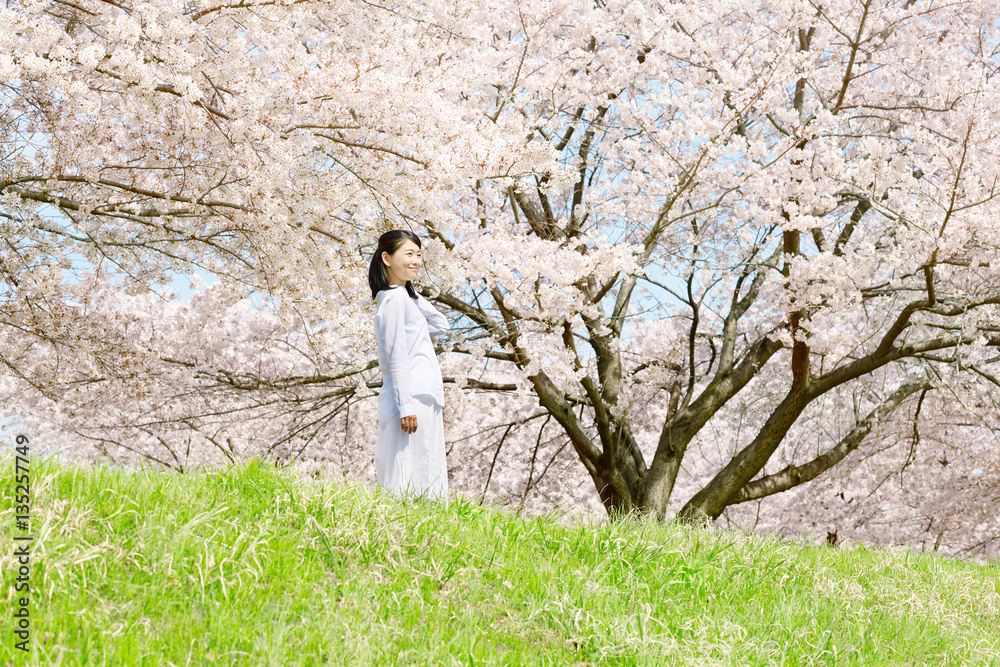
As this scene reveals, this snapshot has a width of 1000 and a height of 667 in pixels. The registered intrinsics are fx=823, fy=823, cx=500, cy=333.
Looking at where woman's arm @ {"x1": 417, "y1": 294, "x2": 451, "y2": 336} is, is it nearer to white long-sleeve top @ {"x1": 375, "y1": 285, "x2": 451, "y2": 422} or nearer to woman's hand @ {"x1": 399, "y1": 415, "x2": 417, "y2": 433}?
white long-sleeve top @ {"x1": 375, "y1": 285, "x2": 451, "y2": 422}

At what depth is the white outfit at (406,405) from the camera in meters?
4.62

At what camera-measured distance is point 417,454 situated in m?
4.67

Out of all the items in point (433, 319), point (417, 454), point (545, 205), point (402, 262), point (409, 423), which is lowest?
point (417, 454)

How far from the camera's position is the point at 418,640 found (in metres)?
2.82

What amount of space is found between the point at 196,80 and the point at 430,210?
1.90m

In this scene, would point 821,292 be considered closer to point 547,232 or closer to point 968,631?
point 547,232

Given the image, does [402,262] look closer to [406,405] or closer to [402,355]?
[402,355]

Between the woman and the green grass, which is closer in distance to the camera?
the green grass

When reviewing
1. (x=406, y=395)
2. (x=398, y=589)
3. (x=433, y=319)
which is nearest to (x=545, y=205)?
(x=433, y=319)

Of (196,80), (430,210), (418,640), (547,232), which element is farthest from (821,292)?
(418,640)

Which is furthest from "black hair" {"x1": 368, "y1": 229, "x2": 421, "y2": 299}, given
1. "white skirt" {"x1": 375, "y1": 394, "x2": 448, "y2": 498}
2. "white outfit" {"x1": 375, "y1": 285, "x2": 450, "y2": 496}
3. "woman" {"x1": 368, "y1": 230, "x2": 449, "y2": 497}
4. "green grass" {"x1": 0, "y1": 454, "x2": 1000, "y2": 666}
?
"green grass" {"x1": 0, "y1": 454, "x2": 1000, "y2": 666}

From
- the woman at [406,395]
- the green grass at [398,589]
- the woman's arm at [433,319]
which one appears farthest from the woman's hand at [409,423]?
the woman's arm at [433,319]

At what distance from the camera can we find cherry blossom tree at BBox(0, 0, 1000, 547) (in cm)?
562

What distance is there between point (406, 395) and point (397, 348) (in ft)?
0.90
